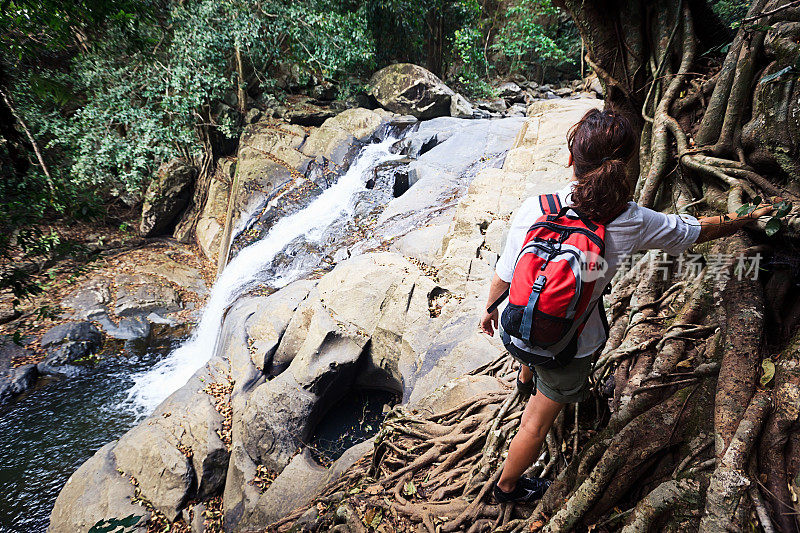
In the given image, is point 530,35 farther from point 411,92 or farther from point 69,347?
point 69,347

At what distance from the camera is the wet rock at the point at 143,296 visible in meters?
8.77

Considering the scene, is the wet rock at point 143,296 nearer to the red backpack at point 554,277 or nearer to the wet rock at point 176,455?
the wet rock at point 176,455

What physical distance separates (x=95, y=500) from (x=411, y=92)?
12.1 metres

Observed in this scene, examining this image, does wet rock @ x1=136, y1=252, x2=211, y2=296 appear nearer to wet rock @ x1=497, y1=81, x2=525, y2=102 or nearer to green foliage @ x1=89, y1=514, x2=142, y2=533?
green foliage @ x1=89, y1=514, x2=142, y2=533

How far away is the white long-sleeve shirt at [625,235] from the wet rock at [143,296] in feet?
31.5

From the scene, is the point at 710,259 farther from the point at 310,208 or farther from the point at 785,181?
the point at 310,208

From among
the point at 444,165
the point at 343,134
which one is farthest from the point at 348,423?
the point at 343,134

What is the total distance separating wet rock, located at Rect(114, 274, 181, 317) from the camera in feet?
28.8

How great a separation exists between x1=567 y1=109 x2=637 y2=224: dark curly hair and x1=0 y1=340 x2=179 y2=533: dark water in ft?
24.9

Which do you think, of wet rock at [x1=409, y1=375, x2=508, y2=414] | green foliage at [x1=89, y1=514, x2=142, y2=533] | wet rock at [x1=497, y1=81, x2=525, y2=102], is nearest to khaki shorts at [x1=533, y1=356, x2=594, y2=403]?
wet rock at [x1=409, y1=375, x2=508, y2=414]

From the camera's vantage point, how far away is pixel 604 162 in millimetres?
1396

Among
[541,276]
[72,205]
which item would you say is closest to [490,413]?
[541,276]

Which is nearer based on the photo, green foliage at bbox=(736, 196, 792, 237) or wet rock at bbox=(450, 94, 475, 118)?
green foliage at bbox=(736, 196, 792, 237)

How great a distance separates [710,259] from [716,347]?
0.44m
